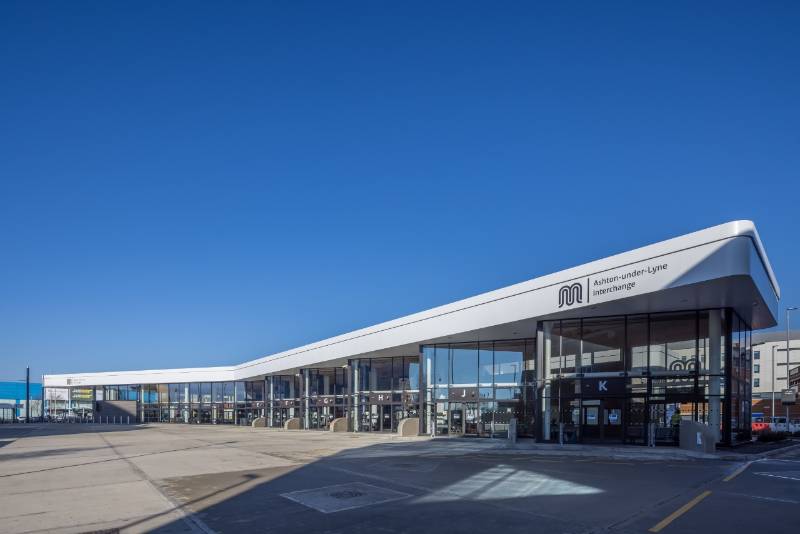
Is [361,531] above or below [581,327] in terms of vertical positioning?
below

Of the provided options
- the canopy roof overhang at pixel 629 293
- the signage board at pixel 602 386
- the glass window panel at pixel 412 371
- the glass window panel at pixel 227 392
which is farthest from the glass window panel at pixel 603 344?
the glass window panel at pixel 227 392

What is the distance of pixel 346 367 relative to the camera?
49281 millimetres

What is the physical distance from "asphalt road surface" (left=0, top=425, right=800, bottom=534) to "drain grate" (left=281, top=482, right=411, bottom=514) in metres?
0.04

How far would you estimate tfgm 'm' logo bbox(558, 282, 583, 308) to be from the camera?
25908mm

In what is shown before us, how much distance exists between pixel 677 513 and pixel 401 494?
5.67 metres

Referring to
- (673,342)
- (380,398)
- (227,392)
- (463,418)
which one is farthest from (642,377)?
(227,392)

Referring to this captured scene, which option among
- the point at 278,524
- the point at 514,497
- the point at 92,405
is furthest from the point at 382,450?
the point at 92,405

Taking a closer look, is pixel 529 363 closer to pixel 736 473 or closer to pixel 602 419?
pixel 602 419

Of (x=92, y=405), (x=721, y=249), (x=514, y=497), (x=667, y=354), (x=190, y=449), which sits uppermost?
(x=721, y=249)

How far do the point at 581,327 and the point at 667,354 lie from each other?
3.81 m

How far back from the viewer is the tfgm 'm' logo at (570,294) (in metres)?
25.9

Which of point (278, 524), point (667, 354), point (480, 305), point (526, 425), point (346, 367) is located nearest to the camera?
point (278, 524)

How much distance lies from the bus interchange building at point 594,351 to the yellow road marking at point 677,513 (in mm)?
8863

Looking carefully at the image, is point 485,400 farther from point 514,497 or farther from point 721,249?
point 514,497
